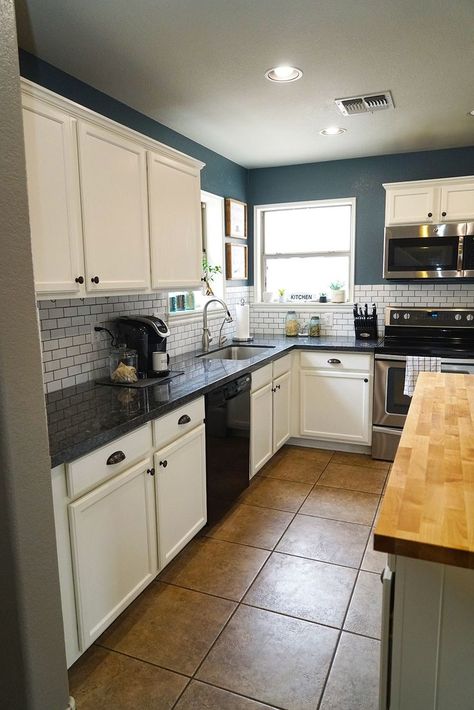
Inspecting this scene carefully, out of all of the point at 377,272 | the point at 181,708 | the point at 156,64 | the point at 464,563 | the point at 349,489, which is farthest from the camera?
the point at 377,272

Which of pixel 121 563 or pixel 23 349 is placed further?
pixel 121 563

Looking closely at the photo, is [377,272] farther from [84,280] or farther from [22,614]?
[22,614]

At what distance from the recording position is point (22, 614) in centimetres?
148

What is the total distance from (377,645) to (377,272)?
321 centimetres

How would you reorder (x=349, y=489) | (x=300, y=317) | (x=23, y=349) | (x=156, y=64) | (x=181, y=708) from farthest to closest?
(x=300, y=317)
(x=349, y=489)
(x=156, y=64)
(x=181, y=708)
(x=23, y=349)

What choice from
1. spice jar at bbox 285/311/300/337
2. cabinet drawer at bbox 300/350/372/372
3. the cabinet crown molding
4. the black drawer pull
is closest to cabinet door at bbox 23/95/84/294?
the cabinet crown molding

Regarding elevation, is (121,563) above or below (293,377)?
below

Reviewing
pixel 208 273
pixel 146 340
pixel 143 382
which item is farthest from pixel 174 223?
pixel 208 273

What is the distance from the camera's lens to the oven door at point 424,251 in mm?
3865

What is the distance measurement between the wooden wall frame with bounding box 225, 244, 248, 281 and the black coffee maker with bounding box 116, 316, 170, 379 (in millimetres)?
1754

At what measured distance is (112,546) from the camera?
1.94m

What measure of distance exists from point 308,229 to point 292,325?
37.1 inches

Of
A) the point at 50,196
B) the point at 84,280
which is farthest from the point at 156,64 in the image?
the point at 84,280

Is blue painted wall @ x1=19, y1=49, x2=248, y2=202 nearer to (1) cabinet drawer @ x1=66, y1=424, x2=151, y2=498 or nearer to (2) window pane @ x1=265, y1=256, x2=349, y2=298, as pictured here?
(2) window pane @ x1=265, y1=256, x2=349, y2=298
